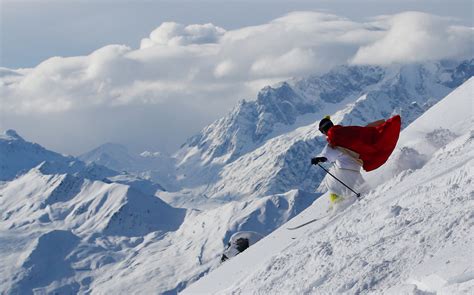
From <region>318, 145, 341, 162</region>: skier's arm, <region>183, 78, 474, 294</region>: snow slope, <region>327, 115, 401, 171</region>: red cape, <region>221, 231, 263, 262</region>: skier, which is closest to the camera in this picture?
<region>183, 78, 474, 294</region>: snow slope

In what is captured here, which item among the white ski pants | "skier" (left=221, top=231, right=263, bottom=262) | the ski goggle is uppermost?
Result: the ski goggle

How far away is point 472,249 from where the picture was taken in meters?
8.30

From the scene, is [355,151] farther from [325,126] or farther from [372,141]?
[325,126]

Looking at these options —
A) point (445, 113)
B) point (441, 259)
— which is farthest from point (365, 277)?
point (445, 113)

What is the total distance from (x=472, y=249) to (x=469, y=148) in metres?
4.82

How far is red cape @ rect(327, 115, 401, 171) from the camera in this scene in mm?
15141

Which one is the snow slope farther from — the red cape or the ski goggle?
the ski goggle

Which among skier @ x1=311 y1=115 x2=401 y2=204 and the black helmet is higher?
the black helmet

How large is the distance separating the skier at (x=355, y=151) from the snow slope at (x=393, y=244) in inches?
16.1

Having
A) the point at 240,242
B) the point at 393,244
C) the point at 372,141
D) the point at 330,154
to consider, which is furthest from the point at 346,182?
the point at 240,242

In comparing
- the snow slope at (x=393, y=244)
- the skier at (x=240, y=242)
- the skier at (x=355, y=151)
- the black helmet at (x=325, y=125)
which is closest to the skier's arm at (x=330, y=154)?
the skier at (x=355, y=151)

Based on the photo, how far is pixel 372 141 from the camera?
50.0 feet

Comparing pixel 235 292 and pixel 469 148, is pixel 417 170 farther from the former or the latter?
pixel 235 292

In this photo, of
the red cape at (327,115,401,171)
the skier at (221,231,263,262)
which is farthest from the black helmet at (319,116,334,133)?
the skier at (221,231,263,262)
